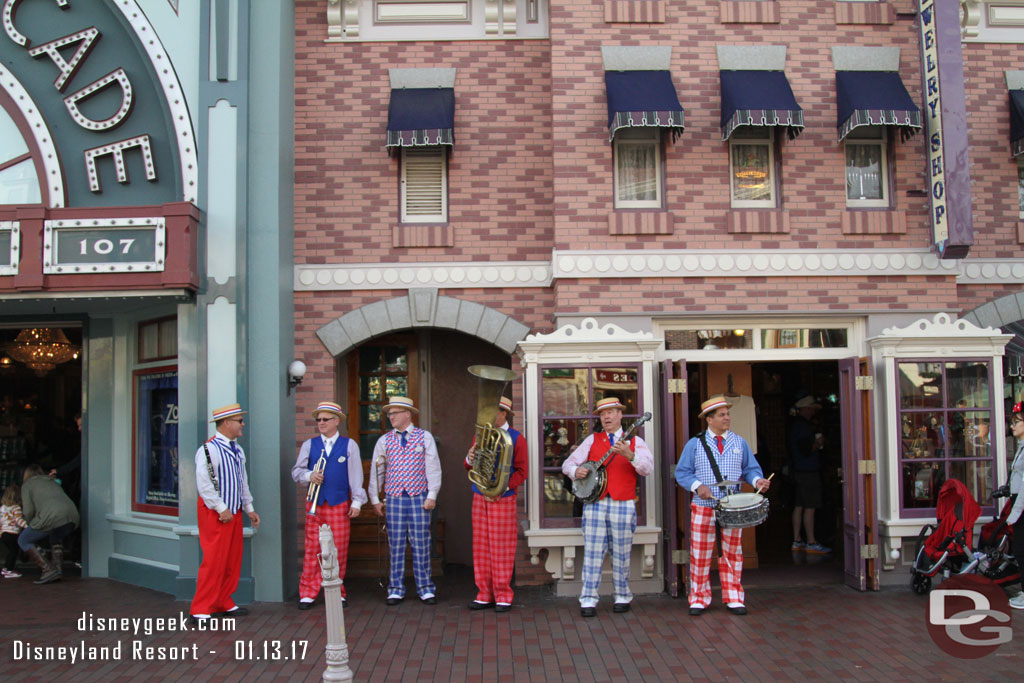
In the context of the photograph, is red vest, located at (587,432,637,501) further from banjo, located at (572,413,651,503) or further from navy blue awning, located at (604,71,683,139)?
navy blue awning, located at (604,71,683,139)

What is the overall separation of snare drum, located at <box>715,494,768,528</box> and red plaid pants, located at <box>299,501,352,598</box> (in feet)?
11.3

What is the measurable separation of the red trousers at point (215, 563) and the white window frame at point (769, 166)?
5.83m

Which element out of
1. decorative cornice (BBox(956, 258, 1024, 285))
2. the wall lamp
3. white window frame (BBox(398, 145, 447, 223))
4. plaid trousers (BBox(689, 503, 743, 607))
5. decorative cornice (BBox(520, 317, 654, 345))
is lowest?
plaid trousers (BBox(689, 503, 743, 607))

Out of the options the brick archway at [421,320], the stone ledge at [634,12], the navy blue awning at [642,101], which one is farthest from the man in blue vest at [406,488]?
the stone ledge at [634,12]

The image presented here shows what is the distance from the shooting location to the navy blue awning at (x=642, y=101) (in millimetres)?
8258

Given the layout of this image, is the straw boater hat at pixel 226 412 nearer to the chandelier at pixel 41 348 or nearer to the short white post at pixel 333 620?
the short white post at pixel 333 620

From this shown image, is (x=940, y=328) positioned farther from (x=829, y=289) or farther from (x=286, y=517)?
(x=286, y=517)

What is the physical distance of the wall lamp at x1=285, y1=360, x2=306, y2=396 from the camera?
854cm

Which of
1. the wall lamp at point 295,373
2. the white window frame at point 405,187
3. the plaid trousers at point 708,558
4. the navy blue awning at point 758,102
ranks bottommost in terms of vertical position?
the plaid trousers at point 708,558

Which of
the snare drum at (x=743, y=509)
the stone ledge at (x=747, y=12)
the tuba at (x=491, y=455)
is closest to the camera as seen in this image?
the snare drum at (x=743, y=509)

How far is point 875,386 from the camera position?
27.8 feet

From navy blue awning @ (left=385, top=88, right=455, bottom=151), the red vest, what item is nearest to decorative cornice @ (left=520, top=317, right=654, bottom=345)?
the red vest

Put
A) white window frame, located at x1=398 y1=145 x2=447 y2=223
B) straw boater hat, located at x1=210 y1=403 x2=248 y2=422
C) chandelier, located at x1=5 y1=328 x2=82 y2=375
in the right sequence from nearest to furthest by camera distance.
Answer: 1. straw boater hat, located at x1=210 y1=403 x2=248 y2=422
2. white window frame, located at x1=398 y1=145 x2=447 y2=223
3. chandelier, located at x1=5 y1=328 x2=82 y2=375

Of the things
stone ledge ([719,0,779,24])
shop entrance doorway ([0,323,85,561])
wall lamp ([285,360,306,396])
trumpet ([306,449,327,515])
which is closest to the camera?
trumpet ([306,449,327,515])
